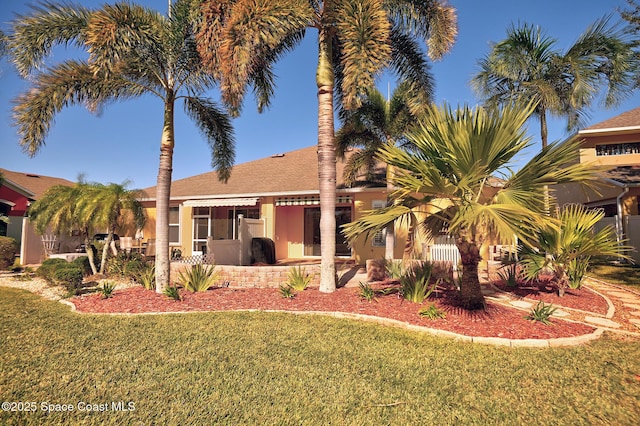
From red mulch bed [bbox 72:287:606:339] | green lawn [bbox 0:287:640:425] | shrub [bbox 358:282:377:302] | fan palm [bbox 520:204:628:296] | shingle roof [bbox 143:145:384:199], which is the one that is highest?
shingle roof [bbox 143:145:384:199]

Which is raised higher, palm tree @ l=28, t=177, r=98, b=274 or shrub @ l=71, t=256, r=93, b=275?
palm tree @ l=28, t=177, r=98, b=274

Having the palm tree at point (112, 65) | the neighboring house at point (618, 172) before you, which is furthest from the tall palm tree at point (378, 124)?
the neighboring house at point (618, 172)

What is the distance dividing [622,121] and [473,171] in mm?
25951

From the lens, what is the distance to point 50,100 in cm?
1054

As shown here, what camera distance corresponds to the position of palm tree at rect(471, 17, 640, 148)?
16.1 m

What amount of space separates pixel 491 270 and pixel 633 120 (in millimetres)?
20753

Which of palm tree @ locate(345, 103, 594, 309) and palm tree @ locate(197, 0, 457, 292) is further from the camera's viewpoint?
palm tree @ locate(197, 0, 457, 292)

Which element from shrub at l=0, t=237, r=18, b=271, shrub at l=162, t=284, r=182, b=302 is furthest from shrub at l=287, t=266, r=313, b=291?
shrub at l=0, t=237, r=18, b=271

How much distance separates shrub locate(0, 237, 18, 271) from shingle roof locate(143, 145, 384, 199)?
22.2 feet

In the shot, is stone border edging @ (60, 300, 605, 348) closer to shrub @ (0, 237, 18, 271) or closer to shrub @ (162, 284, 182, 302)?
shrub @ (162, 284, 182, 302)

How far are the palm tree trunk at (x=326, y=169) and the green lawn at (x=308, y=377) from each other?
10.2 ft

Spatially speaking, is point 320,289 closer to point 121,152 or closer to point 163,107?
point 163,107

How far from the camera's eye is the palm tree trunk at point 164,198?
10.8 m

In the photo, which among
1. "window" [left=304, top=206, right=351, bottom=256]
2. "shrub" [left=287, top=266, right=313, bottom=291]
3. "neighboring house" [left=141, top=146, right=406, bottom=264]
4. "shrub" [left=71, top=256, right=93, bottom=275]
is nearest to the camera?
"shrub" [left=287, top=266, right=313, bottom=291]
